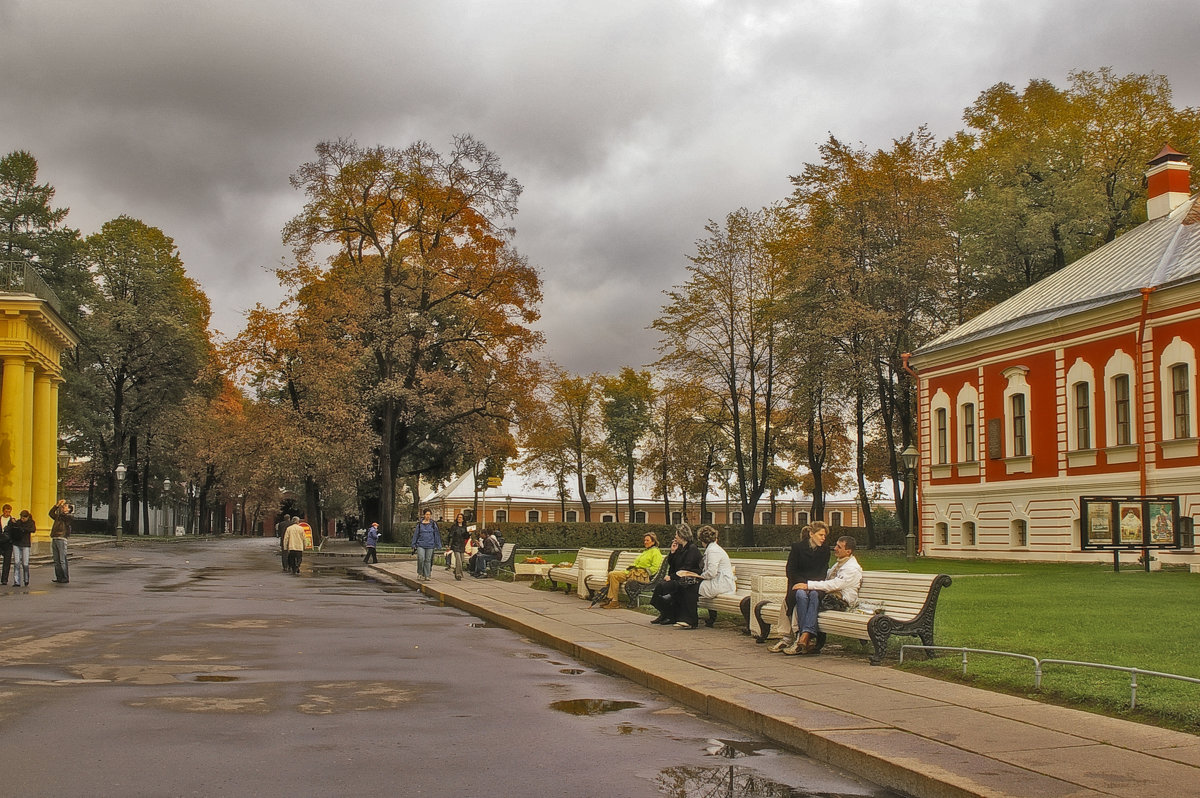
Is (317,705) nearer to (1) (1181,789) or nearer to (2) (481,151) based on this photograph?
(1) (1181,789)

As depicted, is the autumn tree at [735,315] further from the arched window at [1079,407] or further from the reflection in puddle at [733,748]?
the reflection in puddle at [733,748]

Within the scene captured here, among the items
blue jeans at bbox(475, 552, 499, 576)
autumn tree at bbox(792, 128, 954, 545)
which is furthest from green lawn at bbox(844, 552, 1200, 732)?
autumn tree at bbox(792, 128, 954, 545)

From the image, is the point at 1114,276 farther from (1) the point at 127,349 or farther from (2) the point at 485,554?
(1) the point at 127,349

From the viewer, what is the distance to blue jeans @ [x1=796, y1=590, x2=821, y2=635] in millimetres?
12320

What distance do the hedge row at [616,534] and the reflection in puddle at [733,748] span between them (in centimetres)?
4130

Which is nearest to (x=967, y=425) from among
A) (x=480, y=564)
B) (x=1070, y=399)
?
(x=1070, y=399)

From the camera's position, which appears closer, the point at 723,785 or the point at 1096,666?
the point at 723,785

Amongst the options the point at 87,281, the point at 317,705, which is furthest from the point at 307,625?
the point at 87,281

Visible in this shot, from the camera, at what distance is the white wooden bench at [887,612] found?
11.4 m

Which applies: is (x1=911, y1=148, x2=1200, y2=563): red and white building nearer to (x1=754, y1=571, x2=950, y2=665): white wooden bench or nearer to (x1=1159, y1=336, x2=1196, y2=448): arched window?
(x1=1159, y1=336, x2=1196, y2=448): arched window

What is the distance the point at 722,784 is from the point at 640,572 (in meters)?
12.2

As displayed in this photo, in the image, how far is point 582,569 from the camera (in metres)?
21.2

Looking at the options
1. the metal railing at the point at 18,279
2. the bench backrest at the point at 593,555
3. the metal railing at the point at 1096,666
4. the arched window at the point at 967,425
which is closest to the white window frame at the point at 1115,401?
the arched window at the point at 967,425

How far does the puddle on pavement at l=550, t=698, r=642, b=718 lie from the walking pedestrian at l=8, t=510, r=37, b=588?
57.4ft
